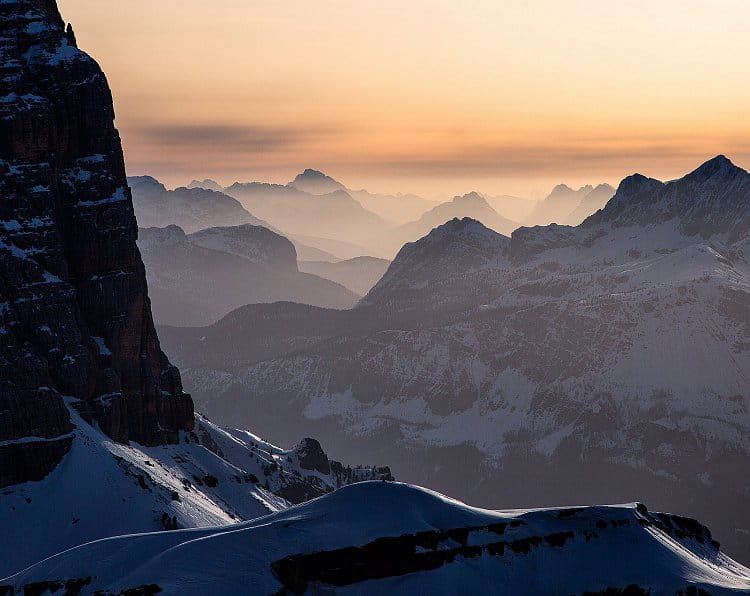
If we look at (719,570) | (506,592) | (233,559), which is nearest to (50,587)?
(233,559)

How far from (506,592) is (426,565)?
1189cm

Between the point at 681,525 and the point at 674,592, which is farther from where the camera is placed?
the point at 681,525

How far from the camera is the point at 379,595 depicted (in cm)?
15988

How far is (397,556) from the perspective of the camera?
16450 centimetres

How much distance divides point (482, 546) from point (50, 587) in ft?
202

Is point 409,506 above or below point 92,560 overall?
above

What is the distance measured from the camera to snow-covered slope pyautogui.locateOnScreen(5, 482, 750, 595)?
160125mm

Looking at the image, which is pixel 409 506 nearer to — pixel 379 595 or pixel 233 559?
pixel 379 595

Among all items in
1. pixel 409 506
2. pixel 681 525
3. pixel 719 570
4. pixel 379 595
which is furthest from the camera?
pixel 681 525

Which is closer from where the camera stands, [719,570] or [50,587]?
[50,587]

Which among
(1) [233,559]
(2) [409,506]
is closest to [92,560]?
(1) [233,559]

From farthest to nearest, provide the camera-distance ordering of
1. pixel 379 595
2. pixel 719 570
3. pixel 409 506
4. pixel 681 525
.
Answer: pixel 681 525, pixel 719 570, pixel 409 506, pixel 379 595

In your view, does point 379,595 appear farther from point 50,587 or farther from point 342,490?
point 50,587

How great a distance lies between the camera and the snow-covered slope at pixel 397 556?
16012cm
